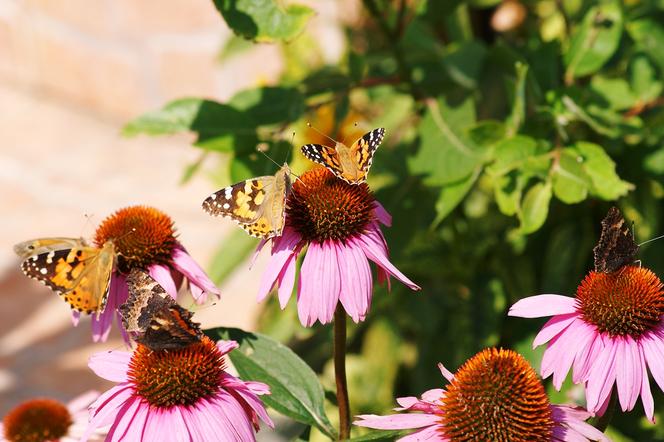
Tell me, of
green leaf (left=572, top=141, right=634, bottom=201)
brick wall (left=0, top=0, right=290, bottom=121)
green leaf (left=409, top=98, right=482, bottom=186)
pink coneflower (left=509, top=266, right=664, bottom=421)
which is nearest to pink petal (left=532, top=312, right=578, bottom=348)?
pink coneflower (left=509, top=266, right=664, bottom=421)

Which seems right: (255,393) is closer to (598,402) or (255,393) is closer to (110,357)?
(110,357)

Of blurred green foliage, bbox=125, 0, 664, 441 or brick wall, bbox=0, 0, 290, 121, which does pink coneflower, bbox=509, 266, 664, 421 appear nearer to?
blurred green foliage, bbox=125, 0, 664, 441

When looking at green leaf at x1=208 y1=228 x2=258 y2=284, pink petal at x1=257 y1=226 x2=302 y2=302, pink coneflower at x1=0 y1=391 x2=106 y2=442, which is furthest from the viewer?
green leaf at x1=208 y1=228 x2=258 y2=284

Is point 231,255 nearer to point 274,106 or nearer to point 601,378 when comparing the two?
point 274,106

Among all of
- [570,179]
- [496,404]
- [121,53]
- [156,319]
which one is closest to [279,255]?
[156,319]

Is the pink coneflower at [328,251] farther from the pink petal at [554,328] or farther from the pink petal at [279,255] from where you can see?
the pink petal at [554,328]

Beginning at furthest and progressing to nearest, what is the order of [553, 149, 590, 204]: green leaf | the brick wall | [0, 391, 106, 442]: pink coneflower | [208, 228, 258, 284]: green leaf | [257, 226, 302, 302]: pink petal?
1. the brick wall
2. [208, 228, 258, 284]: green leaf
3. [553, 149, 590, 204]: green leaf
4. [0, 391, 106, 442]: pink coneflower
5. [257, 226, 302, 302]: pink petal
